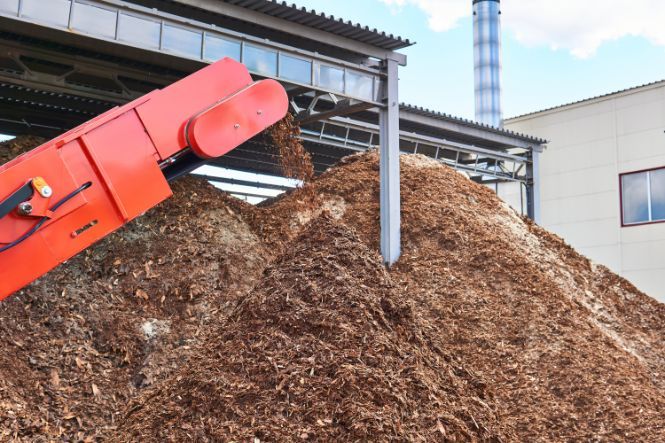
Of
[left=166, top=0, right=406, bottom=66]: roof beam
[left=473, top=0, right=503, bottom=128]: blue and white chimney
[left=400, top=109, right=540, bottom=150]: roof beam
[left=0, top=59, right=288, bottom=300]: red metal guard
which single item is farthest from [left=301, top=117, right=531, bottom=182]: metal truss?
[left=0, top=59, right=288, bottom=300]: red metal guard

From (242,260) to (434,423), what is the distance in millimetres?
6635

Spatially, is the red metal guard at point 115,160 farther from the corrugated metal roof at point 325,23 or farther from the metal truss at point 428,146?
the metal truss at point 428,146

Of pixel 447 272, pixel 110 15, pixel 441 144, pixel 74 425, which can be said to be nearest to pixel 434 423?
pixel 74 425

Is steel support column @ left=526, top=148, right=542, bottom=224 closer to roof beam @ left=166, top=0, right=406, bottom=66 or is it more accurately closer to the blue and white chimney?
the blue and white chimney

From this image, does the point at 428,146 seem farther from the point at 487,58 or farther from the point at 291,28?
the point at 487,58

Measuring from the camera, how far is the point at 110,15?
1146 centimetres

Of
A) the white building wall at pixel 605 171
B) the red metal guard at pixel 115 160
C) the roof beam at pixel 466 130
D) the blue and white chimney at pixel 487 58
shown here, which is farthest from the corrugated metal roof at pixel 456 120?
the red metal guard at pixel 115 160

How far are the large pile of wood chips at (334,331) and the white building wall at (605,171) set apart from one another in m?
6.71

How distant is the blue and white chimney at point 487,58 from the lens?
30.4 metres

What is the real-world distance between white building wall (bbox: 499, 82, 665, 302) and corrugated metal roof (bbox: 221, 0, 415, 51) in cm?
1195

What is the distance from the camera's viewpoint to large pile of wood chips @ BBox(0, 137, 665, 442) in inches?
267

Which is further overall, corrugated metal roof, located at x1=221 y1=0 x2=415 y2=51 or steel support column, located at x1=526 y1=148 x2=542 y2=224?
steel support column, located at x1=526 y1=148 x2=542 y2=224

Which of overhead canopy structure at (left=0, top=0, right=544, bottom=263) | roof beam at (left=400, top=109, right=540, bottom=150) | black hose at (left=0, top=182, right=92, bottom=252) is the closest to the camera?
black hose at (left=0, top=182, right=92, bottom=252)

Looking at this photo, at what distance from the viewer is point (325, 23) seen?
14.3 meters
